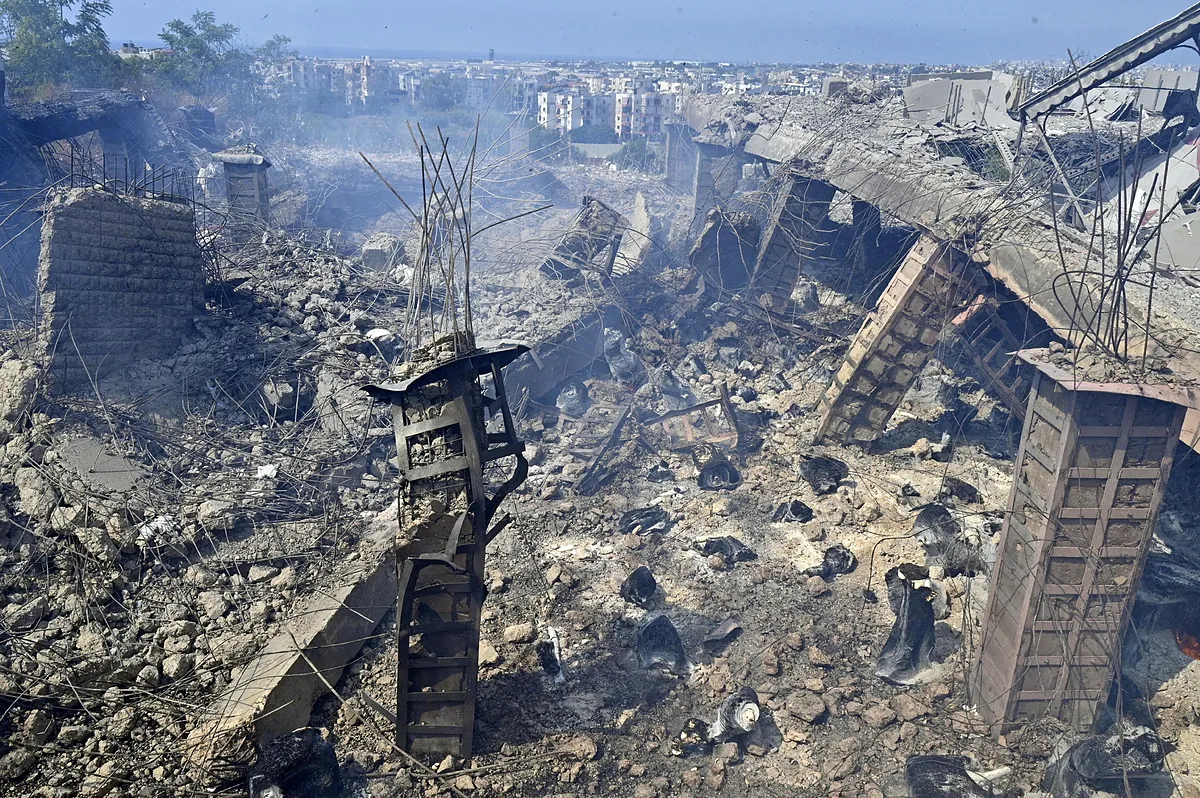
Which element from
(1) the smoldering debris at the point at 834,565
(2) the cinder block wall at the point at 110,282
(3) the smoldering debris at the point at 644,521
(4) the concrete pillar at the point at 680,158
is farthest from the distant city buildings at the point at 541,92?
(1) the smoldering debris at the point at 834,565

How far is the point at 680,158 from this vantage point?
2634cm

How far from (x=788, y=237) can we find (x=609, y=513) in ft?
21.3

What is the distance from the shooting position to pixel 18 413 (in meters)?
6.72

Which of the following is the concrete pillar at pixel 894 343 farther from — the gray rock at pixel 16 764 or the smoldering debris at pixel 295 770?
the gray rock at pixel 16 764

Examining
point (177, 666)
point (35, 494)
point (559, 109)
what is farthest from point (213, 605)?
point (559, 109)

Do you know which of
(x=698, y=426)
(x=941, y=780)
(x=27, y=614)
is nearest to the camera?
(x=941, y=780)

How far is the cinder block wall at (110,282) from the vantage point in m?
7.07

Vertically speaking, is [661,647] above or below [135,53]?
below

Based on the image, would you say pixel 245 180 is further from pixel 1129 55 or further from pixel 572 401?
pixel 1129 55

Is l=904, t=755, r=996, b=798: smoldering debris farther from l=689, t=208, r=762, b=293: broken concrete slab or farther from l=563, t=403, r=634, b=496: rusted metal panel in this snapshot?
l=689, t=208, r=762, b=293: broken concrete slab

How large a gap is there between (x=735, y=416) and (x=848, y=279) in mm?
4935

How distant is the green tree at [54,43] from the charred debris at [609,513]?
16.4 m

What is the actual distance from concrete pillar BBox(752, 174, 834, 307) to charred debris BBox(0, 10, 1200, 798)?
0.19m

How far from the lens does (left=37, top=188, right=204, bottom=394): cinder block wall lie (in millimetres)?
7070
